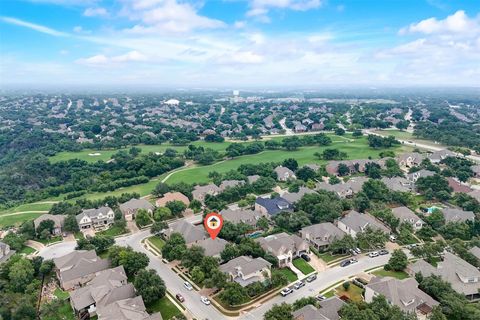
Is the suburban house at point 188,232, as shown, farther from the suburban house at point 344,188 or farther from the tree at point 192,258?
the suburban house at point 344,188

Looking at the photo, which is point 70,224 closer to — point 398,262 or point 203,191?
point 203,191

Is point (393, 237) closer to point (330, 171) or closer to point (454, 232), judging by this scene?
point (454, 232)

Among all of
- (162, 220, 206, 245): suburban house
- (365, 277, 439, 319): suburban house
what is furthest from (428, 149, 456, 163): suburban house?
(162, 220, 206, 245): suburban house

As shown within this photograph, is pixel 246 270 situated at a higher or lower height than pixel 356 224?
lower

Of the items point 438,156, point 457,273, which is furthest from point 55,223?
point 438,156

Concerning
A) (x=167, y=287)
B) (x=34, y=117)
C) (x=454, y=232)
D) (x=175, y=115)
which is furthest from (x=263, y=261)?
(x=34, y=117)

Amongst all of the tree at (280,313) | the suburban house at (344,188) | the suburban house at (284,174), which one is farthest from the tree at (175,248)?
the suburban house at (284,174)

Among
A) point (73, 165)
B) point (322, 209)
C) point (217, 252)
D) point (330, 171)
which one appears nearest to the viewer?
point (217, 252)
